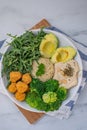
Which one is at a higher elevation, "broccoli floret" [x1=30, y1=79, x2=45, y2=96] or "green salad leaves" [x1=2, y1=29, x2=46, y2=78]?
"green salad leaves" [x1=2, y1=29, x2=46, y2=78]

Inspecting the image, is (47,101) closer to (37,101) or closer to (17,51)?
(37,101)

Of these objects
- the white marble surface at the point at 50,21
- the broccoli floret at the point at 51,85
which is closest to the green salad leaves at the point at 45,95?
the broccoli floret at the point at 51,85

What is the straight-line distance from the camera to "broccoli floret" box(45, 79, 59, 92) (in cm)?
125

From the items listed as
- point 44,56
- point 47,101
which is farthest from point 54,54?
point 47,101

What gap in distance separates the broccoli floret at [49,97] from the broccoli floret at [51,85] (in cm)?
1

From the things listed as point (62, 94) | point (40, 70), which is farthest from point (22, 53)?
point (62, 94)

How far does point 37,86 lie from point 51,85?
1.7 inches

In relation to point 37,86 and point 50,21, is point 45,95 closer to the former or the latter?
point 37,86

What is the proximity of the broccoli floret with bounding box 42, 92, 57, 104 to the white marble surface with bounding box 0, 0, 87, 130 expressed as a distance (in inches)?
4.6

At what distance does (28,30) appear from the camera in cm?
132

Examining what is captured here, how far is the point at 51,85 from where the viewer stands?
1.25m

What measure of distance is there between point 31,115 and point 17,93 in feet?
0.36

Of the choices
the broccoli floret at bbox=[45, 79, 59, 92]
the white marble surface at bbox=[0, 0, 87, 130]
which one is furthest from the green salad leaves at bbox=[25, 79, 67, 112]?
the white marble surface at bbox=[0, 0, 87, 130]

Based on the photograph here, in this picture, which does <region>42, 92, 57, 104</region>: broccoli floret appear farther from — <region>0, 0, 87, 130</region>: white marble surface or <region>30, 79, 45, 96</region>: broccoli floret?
<region>0, 0, 87, 130</region>: white marble surface
